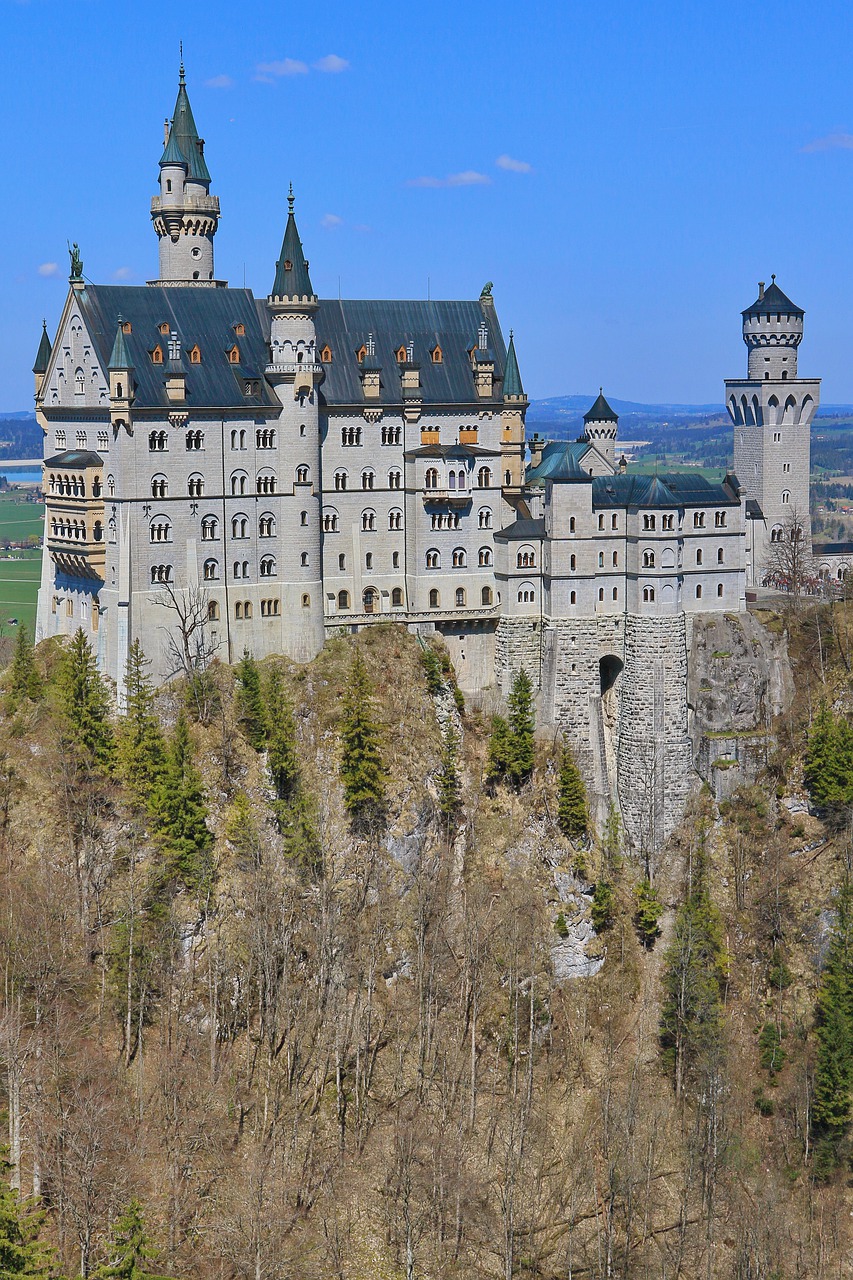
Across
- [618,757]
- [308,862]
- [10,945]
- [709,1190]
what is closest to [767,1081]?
[709,1190]

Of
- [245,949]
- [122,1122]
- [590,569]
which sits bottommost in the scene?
[122,1122]

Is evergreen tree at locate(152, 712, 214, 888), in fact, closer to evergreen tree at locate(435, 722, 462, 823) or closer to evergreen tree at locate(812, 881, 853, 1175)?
evergreen tree at locate(435, 722, 462, 823)

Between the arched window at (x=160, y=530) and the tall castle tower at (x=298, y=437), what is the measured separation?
23.8 ft

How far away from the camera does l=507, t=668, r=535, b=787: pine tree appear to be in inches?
4126

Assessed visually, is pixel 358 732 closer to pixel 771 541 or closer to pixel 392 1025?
pixel 392 1025

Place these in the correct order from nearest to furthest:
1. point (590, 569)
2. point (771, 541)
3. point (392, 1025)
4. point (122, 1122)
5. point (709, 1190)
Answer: point (122, 1122) → point (709, 1190) → point (392, 1025) → point (590, 569) → point (771, 541)

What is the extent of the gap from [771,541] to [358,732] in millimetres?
43406

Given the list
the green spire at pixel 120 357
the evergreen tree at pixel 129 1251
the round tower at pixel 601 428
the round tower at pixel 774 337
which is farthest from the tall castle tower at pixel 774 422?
the evergreen tree at pixel 129 1251

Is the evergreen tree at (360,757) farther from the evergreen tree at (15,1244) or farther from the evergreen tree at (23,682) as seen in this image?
the evergreen tree at (15,1244)

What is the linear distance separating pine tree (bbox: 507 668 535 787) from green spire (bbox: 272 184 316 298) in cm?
2654

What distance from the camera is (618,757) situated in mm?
109938

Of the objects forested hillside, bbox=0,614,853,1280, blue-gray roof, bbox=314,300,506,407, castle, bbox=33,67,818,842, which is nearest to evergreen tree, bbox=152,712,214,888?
forested hillside, bbox=0,614,853,1280

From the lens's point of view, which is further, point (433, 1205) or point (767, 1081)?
point (767, 1081)

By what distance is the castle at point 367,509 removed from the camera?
100875 millimetres
